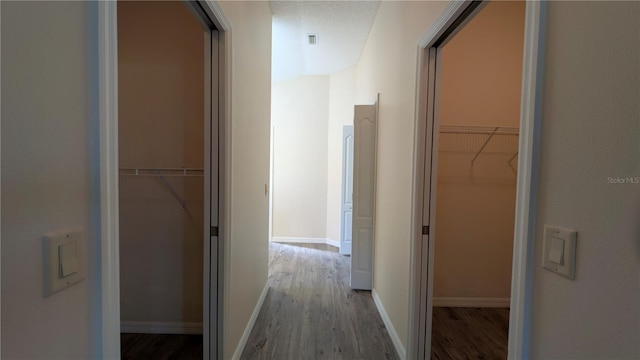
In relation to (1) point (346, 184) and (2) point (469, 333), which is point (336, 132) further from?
(2) point (469, 333)

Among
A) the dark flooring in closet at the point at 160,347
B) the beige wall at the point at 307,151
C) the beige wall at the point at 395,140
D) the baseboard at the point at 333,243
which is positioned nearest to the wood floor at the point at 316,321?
the beige wall at the point at 395,140

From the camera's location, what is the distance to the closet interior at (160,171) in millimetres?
2295

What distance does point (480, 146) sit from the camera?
2922 millimetres

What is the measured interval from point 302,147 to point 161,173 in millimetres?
3198

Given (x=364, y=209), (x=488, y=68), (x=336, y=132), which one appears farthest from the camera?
(x=336, y=132)

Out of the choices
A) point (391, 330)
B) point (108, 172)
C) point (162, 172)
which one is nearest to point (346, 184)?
point (391, 330)

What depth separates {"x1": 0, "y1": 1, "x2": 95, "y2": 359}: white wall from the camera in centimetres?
52

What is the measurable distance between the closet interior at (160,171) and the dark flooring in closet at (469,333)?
1947 mm

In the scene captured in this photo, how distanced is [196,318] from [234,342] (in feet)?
2.14

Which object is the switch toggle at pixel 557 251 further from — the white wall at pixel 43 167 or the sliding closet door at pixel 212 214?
the sliding closet door at pixel 212 214

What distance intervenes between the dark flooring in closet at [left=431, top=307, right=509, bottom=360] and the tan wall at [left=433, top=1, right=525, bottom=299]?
0.33 meters

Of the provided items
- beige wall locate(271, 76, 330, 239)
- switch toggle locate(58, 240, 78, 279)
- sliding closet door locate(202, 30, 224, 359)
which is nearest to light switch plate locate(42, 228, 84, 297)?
switch toggle locate(58, 240, 78, 279)

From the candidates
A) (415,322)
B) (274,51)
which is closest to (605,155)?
(415,322)

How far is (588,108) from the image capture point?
2.20 feet
